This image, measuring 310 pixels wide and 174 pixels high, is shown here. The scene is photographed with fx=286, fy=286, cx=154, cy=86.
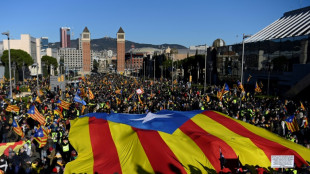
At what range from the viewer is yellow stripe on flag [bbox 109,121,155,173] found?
9070 mm

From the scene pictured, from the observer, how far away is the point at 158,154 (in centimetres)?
970

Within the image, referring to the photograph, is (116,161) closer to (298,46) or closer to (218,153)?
(218,153)

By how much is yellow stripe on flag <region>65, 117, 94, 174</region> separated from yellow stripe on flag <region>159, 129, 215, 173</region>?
287cm

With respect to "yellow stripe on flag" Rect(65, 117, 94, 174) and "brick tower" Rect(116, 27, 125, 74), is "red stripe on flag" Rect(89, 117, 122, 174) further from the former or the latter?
"brick tower" Rect(116, 27, 125, 74)

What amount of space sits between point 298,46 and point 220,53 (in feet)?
78.1

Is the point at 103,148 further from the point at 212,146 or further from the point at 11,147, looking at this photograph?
the point at 11,147

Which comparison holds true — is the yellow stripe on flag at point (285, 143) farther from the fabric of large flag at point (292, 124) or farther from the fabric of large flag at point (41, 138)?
the fabric of large flag at point (41, 138)

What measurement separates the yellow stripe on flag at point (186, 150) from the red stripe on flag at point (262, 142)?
2.41 m

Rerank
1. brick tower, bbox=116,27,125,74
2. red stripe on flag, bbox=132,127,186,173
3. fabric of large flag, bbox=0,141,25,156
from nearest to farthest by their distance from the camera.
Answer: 1. red stripe on flag, bbox=132,127,186,173
2. fabric of large flag, bbox=0,141,25,156
3. brick tower, bbox=116,27,125,74

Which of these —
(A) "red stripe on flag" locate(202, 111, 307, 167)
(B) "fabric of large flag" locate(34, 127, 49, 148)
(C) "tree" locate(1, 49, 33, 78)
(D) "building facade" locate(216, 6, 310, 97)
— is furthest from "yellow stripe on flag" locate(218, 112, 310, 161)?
(C) "tree" locate(1, 49, 33, 78)

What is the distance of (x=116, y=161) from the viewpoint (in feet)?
30.8

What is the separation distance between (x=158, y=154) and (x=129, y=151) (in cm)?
103

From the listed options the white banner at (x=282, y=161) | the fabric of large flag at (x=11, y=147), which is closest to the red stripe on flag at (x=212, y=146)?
the white banner at (x=282, y=161)

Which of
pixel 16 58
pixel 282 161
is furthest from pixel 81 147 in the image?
pixel 16 58
